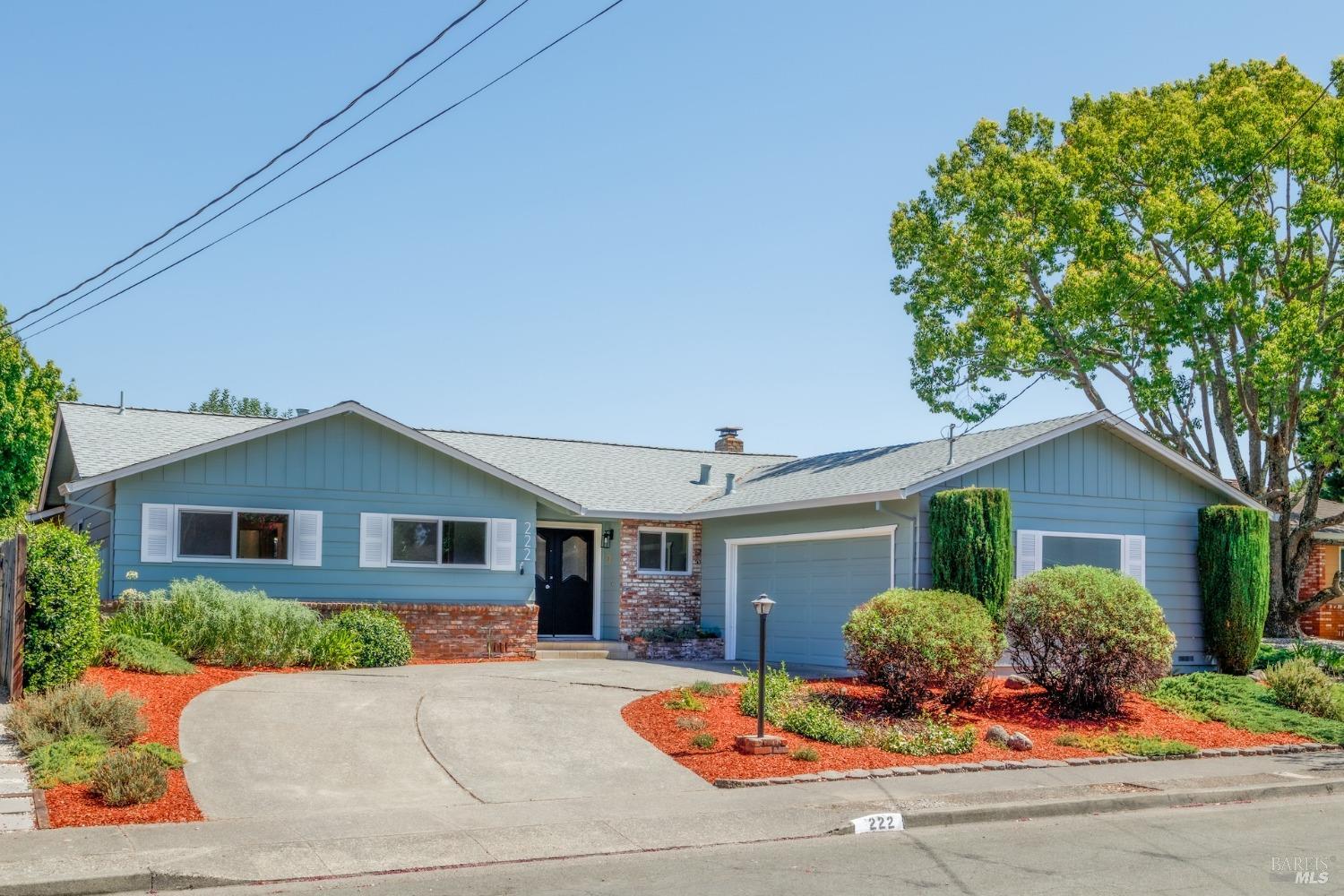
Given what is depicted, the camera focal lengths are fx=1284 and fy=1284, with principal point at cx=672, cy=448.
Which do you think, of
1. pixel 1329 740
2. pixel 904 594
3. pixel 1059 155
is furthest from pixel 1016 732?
pixel 1059 155

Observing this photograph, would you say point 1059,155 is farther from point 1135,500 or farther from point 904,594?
point 904,594

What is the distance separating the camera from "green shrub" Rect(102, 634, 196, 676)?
50.4 ft

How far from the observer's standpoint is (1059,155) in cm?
3027

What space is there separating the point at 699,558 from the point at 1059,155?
1365 centimetres

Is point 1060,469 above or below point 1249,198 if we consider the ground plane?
below

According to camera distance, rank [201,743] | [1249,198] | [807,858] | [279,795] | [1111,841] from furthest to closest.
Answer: [1249,198]
[201,743]
[279,795]
[1111,841]
[807,858]

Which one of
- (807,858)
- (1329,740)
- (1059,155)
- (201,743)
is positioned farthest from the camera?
(1059,155)

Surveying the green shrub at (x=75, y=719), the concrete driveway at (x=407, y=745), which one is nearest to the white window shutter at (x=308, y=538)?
the concrete driveway at (x=407, y=745)

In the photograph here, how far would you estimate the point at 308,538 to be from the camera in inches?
799

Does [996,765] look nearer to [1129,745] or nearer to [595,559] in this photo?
[1129,745]

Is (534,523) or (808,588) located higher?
(534,523)

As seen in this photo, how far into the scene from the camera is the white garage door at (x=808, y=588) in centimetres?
1995

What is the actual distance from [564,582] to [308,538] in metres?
5.38

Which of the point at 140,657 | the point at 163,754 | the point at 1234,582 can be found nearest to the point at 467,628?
the point at 140,657
